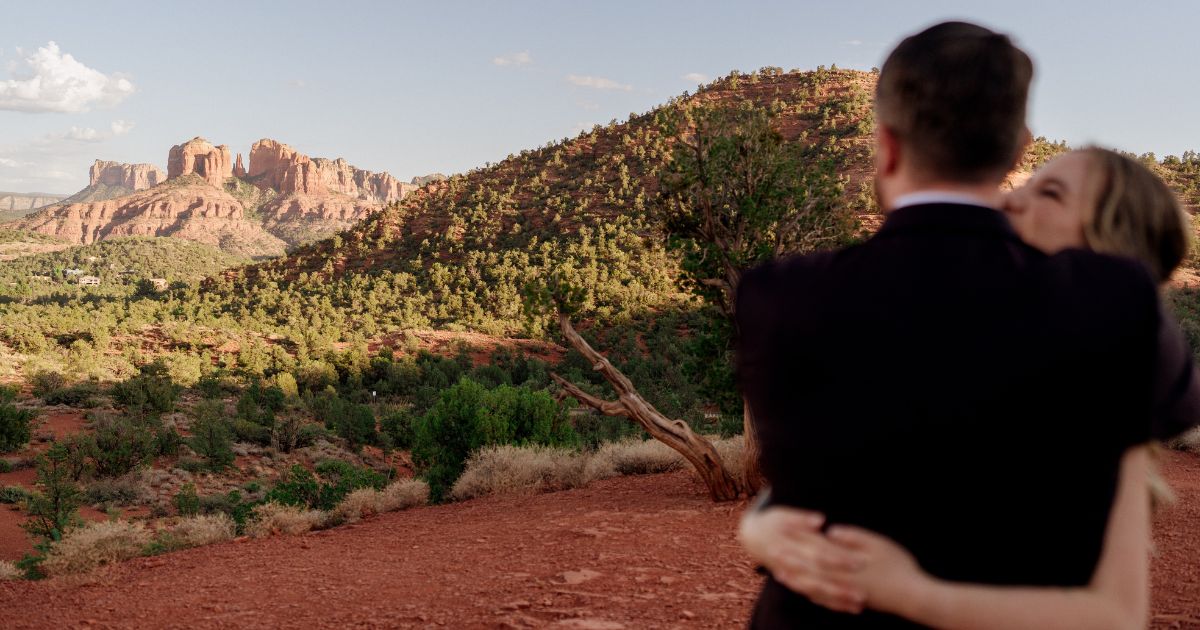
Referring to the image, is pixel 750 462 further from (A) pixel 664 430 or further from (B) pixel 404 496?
(B) pixel 404 496

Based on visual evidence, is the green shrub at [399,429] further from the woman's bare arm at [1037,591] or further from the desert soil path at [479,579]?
the woman's bare arm at [1037,591]

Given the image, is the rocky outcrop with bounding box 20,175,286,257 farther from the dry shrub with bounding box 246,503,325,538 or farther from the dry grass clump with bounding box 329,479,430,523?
the dry shrub with bounding box 246,503,325,538

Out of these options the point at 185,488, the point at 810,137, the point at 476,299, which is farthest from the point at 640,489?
the point at 810,137

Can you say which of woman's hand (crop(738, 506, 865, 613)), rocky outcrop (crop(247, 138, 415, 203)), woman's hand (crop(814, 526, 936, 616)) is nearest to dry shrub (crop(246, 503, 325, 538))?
woman's hand (crop(738, 506, 865, 613))

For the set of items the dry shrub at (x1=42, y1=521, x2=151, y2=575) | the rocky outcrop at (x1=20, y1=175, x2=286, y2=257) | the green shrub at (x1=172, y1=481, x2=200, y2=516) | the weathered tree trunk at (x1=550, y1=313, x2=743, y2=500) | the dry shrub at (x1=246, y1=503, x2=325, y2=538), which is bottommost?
the green shrub at (x1=172, y1=481, x2=200, y2=516)

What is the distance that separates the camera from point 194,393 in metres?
26.6

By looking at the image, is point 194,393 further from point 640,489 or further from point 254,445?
point 640,489

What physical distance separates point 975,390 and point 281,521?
400 inches

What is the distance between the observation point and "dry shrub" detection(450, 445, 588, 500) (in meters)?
11.3

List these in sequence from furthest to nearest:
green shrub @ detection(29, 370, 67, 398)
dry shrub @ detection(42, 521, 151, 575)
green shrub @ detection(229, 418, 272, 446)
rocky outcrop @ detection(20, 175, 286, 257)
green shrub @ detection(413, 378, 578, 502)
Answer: rocky outcrop @ detection(20, 175, 286, 257)
green shrub @ detection(29, 370, 67, 398)
green shrub @ detection(229, 418, 272, 446)
green shrub @ detection(413, 378, 578, 502)
dry shrub @ detection(42, 521, 151, 575)

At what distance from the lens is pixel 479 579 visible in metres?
6.38

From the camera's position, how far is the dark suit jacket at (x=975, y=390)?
95 centimetres

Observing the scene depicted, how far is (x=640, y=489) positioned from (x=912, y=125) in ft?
31.6

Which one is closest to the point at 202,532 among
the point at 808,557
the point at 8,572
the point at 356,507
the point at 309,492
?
the point at 8,572
